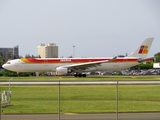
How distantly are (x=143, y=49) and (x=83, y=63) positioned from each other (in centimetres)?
956

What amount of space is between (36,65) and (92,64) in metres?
8.70

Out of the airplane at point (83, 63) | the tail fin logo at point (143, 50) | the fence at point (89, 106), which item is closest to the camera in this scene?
the fence at point (89, 106)

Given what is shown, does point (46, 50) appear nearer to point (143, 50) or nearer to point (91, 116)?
point (143, 50)

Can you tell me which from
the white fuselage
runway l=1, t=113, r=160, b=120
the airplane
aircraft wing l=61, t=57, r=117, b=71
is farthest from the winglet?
runway l=1, t=113, r=160, b=120

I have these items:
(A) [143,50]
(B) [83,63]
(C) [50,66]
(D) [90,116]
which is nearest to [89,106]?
(D) [90,116]

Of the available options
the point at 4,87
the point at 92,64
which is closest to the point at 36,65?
the point at 92,64

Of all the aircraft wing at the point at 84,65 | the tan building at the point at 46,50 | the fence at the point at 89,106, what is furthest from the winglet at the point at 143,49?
the tan building at the point at 46,50

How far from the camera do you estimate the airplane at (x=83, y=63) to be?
184 feet

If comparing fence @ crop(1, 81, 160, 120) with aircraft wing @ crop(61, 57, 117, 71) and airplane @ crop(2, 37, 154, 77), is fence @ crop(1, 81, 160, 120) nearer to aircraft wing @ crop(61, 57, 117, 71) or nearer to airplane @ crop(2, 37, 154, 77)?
aircraft wing @ crop(61, 57, 117, 71)

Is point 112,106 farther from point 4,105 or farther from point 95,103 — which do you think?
point 4,105

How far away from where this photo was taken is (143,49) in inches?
2242

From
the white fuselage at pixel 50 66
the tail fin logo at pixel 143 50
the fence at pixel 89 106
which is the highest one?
the tail fin logo at pixel 143 50

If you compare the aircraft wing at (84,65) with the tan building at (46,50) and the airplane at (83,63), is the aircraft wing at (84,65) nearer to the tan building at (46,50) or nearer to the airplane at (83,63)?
the airplane at (83,63)

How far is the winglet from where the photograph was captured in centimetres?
5703
